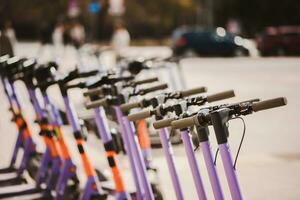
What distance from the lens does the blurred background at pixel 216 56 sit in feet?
24.3

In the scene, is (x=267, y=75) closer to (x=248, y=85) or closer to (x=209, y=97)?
(x=248, y=85)

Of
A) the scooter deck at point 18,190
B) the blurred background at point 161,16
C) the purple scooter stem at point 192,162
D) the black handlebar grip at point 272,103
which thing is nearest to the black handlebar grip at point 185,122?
the black handlebar grip at point 272,103

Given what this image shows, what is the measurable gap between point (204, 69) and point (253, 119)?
1338cm

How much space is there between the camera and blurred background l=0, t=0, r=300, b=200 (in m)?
7.42

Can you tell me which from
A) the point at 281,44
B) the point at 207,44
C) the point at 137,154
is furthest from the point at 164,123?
the point at 281,44

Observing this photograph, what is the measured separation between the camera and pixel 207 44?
3347 centimetres

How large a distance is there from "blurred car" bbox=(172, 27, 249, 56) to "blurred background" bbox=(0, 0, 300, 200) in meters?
0.05

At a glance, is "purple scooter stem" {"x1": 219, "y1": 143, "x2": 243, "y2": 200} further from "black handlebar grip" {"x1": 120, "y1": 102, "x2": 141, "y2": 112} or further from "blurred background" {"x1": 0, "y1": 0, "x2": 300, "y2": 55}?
"blurred background" {"x1": 0, "y1": 0, "x2": 300, "y2": 55}

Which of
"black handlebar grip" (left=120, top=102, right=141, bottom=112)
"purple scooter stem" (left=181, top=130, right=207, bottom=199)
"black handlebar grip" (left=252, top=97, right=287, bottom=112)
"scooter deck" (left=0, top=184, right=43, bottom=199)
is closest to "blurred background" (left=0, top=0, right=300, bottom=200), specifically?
"scooter deck" (left=0, top=184, right=43, bottom=199)

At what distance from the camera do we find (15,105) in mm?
7059

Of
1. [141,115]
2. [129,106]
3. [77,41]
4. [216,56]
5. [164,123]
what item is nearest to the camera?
[164,123]

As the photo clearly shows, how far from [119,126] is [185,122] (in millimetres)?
2002

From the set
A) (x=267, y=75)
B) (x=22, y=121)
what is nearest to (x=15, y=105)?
(x=22, y=121)

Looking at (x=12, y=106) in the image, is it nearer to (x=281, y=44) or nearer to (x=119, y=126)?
(x=119, y=126)
